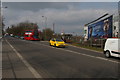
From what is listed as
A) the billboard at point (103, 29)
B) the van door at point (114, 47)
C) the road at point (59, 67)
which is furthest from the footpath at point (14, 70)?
the billboard at point (103, 29)

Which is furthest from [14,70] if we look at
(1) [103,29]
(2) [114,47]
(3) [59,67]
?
(1) [103,29]

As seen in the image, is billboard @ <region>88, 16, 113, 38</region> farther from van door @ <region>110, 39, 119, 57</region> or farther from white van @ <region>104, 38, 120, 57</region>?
van door @ <region>110, 39, 119, 57</region>

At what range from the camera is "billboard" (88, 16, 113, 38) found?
26.8 m

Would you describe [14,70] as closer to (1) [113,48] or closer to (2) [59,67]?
(2) [59,67]

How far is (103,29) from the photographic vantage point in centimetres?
2862

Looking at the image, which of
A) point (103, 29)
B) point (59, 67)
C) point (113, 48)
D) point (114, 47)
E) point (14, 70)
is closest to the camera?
point (14, 70)

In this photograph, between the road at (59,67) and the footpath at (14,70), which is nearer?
the footpath at (14,70)

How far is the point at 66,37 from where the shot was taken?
49.2 m

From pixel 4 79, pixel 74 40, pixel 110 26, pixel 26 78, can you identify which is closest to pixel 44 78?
pixel 26 78

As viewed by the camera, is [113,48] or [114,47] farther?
[113,48]

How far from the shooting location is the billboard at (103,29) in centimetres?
2675

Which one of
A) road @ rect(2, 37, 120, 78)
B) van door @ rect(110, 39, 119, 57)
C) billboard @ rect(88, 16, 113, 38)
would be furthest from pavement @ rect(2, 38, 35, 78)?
billboard @ rect(88, 16, 113, 38)

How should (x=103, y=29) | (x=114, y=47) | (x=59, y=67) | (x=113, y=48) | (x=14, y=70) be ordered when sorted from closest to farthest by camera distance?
(x=14, y=70) < (x=59, y=67) < (x=114, y=47) < (x=113, y=48) < (x=103, y=29)

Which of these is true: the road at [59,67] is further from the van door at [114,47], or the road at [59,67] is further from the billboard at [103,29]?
Answer: the billboard at [103,29]
